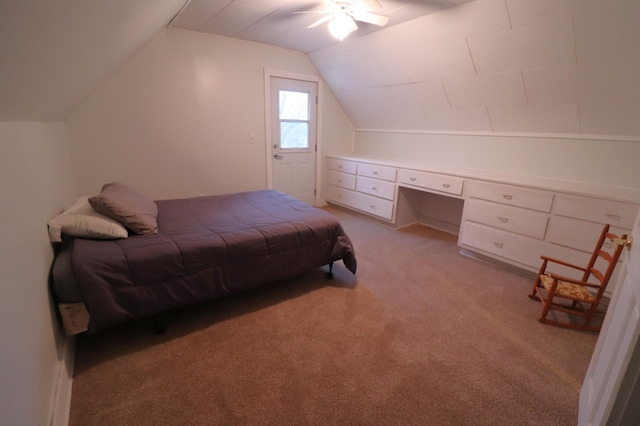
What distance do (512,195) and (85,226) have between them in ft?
10.8

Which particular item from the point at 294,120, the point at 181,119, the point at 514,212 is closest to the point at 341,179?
the point at 294,120

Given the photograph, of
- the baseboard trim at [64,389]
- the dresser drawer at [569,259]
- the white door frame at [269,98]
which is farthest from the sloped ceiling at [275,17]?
the baseboard trim at [64,389]

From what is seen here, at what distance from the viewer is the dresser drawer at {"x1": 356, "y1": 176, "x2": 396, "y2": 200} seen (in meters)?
3.86

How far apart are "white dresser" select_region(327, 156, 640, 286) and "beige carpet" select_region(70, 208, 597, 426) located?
1.58 ft

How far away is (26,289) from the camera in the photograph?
1.17 metres

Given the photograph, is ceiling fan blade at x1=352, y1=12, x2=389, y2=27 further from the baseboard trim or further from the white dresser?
the baseboard trim

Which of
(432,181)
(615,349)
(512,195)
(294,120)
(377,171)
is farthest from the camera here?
(294,120)

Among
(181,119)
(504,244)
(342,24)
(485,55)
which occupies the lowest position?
(504,244)

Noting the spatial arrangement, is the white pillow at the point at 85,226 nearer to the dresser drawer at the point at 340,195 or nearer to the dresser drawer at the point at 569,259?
the dresser drawer at the point at 340,195

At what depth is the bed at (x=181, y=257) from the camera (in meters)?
1.59

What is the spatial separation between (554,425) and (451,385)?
45 cm

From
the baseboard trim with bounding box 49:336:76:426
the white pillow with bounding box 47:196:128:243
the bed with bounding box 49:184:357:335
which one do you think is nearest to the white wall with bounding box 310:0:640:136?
the bed with bounding box 49:184:357:335

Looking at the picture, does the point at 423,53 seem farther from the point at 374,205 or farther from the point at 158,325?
the point at 158,325

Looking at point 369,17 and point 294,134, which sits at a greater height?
point 369,17
